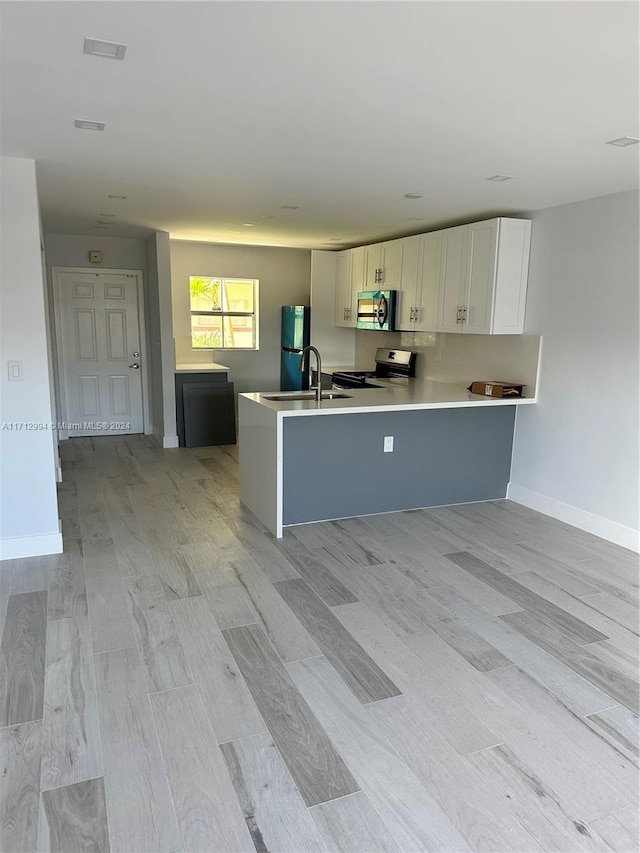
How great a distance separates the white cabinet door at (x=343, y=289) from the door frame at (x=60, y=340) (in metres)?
2.37

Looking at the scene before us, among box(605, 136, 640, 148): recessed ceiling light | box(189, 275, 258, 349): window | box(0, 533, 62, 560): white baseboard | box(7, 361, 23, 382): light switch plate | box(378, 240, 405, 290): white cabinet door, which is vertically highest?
box(605, 136, 640, 148): recessed ceiling light

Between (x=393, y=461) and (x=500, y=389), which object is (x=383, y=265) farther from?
(x=393, y=461)

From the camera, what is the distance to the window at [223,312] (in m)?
7.36

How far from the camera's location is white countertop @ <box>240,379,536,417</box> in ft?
13.2

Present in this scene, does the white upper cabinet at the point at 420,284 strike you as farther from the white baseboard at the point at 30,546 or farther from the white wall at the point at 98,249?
the white baseboard at the point at 30,546

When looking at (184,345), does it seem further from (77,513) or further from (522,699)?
(522,699)

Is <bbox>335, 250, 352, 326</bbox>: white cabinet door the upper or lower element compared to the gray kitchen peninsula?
upper

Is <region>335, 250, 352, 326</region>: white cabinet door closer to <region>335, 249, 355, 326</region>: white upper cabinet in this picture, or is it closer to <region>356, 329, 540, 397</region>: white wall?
<region>335, 249, 355, 326</region>: white upper cabinet

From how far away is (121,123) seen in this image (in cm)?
253

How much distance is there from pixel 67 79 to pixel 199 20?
732mm

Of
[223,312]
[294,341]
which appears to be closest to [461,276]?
[294,341]

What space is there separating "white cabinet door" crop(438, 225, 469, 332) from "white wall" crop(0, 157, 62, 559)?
10.4 ft

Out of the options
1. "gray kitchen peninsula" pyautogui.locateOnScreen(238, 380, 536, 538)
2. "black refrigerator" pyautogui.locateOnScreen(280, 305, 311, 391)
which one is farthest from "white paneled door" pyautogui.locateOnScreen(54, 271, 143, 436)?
"gray kitchen peninsula" pyautogui.locateOnScreen(238, 380, 536, 538)

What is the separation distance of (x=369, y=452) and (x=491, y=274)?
1.70 m
